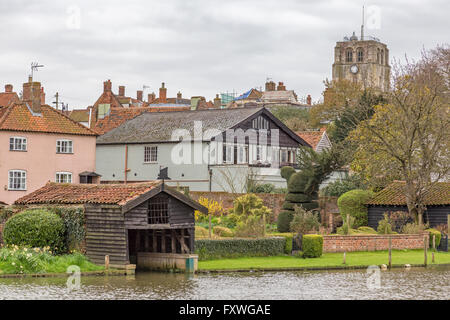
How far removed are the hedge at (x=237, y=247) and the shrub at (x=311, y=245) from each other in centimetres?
139

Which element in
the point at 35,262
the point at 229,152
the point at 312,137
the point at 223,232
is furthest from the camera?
the point at 312,137

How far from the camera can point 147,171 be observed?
212 feet

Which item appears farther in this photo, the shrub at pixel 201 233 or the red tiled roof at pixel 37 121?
the red tiled roof at pixel 37 121

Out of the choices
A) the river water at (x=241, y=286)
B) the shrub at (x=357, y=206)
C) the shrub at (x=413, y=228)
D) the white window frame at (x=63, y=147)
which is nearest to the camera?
the river water at (x=241, y=286)

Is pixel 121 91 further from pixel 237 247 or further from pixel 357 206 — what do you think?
pixel 237 247

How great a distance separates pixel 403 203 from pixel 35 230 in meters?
25.8

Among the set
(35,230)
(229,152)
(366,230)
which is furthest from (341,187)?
(35,230)

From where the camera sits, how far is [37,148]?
57.2 m

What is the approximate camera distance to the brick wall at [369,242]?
43062 mm

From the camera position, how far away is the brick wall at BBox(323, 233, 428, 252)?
43062 mm

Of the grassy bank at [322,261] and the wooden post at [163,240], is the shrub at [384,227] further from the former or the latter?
the wooden post at [163,240]

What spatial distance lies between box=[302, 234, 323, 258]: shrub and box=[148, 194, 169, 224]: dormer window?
28.3 feet

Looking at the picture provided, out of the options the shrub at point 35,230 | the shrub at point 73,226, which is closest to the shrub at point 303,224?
the shrub at point 73,226
